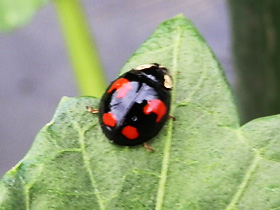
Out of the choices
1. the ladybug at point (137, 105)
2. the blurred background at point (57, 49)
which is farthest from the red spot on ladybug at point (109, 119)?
the blurred background at point (57, 49)

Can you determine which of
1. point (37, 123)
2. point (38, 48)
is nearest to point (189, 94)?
point (37, 123)

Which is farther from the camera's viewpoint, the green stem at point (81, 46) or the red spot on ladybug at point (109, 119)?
the green stem at point (81, 46)

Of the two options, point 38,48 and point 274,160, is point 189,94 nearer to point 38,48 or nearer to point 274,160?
point 274,160

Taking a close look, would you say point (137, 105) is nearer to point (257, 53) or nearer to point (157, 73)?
point (157, 73)

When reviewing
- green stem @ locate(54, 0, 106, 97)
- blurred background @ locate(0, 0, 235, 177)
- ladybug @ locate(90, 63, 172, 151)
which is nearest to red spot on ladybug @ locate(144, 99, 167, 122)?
ladybug @ locate(90, 63, 172, 151)

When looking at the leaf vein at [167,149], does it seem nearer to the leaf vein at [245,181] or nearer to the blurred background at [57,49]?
the leaf vein at [245,181]

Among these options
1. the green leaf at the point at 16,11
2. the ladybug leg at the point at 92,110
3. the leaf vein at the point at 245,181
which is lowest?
the leaf vein at the point at 245,181
